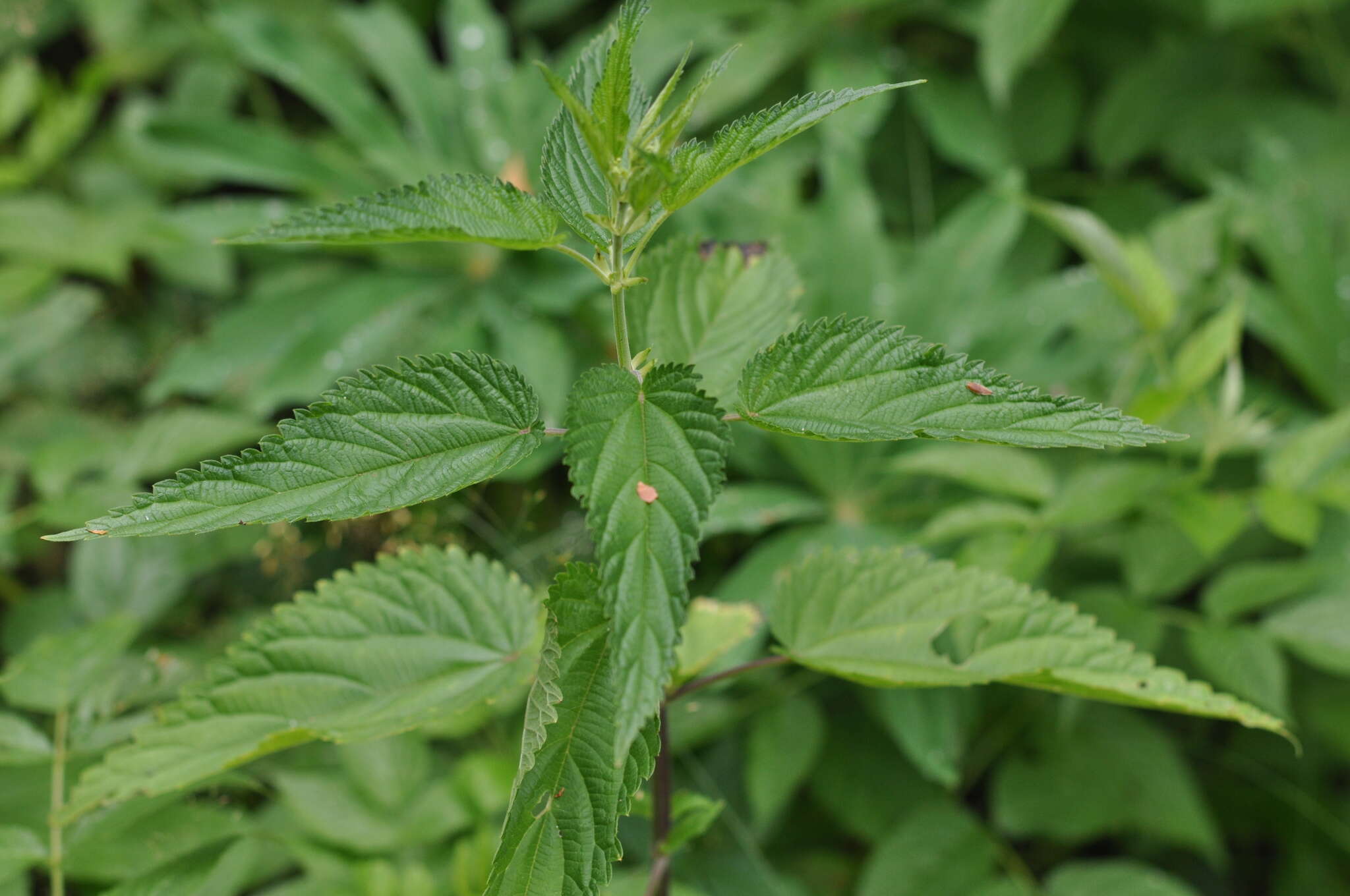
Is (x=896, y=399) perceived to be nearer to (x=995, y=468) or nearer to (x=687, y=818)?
(x=687, y=818)

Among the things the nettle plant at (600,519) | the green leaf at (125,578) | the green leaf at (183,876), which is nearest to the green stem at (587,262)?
the nettle plant at (600,519)

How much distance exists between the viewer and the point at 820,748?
4.90 feet

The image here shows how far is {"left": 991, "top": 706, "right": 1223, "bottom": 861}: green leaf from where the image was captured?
1397 millimetres

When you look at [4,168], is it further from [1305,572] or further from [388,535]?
[1305,572]

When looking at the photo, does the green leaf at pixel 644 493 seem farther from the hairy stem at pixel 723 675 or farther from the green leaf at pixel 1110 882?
the green leaf at pixel 1110 882

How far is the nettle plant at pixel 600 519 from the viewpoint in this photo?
0.54 metres

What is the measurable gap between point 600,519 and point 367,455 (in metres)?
0.16

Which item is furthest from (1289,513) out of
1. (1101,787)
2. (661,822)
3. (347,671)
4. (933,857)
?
(347,671)

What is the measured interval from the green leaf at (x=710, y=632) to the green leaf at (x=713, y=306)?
0.24 meters

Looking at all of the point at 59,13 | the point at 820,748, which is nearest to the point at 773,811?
the point at 820,748

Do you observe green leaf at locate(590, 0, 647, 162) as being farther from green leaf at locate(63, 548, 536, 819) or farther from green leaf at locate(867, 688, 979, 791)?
green leaf at locate(867, 688, 979, 791)

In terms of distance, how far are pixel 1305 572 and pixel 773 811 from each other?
0.79m

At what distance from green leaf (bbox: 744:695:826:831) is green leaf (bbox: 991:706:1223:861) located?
0.33m

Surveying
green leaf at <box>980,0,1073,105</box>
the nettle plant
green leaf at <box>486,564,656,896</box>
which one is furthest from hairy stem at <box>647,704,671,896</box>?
green leaf at <box>980,0,1073,105</box>
